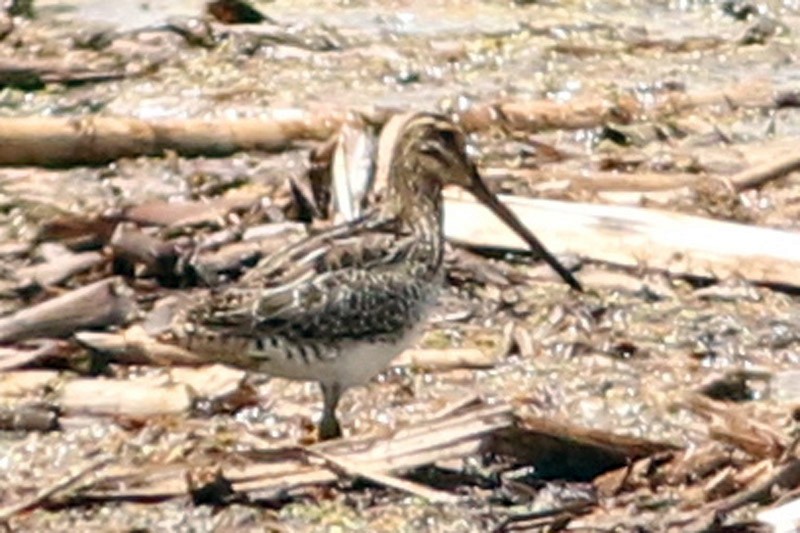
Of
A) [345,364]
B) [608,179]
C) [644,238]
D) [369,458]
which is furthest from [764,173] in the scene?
[369,458]

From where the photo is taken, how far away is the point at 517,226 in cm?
916

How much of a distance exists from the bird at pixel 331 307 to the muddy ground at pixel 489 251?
27 centimetres

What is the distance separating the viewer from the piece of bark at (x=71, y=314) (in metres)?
8.73

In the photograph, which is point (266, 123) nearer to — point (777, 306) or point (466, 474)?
point (777, 306)

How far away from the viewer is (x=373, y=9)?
1388 cm

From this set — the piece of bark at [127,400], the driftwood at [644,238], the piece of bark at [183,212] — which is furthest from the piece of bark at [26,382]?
the driftwood at [644,238]

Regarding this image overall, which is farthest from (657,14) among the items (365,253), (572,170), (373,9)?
(365,253)

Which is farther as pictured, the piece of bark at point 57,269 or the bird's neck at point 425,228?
the piece of bark at point 57,269

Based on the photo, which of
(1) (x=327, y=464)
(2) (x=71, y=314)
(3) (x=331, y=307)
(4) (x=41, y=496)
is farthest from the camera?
(2) (x=71, y=314)

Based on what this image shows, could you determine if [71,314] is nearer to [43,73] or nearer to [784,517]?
[784,517]

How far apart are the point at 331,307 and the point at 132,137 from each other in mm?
3158

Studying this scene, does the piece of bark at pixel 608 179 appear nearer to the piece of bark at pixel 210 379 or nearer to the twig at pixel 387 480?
the piece of bark at pixel 210 379

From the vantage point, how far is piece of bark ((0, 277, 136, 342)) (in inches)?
344

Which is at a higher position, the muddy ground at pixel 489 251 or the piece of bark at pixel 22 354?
the piece of bark at pixel 22 354
